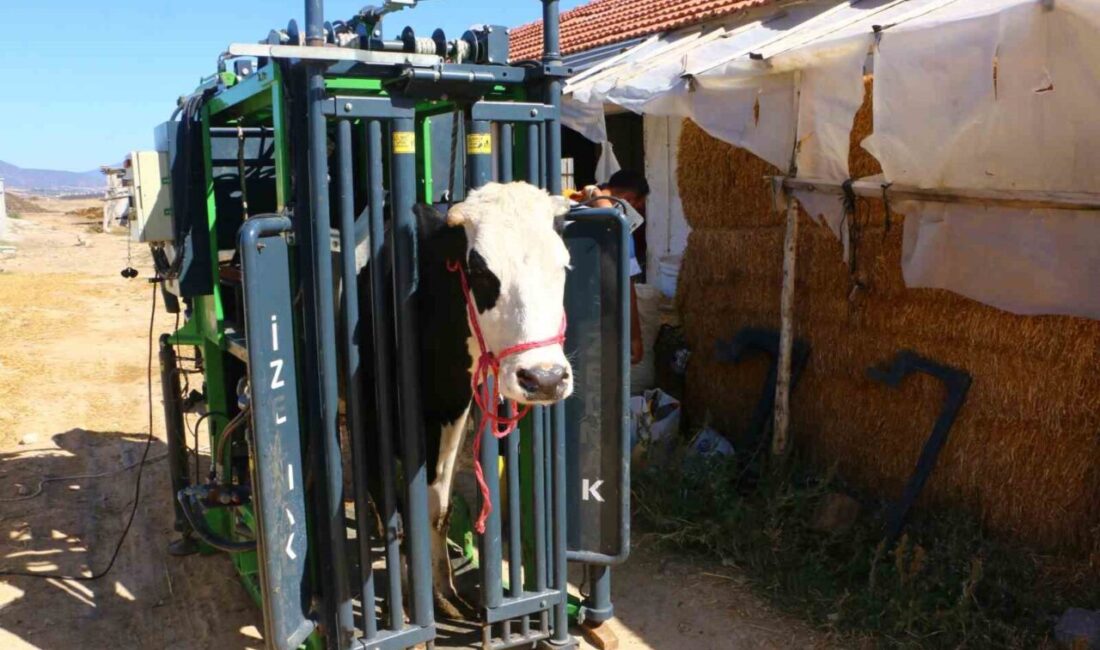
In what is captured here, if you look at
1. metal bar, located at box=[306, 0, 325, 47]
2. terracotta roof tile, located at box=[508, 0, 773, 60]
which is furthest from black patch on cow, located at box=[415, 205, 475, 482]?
terracotta roof tile, located at box=[508, 0, 773, 60]

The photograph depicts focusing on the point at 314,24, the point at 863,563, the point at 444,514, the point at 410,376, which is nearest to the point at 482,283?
the point at 410,376

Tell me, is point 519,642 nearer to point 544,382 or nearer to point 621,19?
point 544,382

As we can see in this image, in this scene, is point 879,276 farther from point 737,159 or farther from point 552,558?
point 552,558

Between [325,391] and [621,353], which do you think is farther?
[621,353]

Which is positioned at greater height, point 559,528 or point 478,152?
point 478,152

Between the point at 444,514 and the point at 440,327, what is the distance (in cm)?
93

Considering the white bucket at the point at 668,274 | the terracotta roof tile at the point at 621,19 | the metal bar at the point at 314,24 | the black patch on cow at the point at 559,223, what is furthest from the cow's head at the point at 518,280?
the terracotta roof tile at the point at 621,19

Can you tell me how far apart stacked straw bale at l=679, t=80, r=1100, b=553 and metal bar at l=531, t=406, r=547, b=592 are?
97.7 inches

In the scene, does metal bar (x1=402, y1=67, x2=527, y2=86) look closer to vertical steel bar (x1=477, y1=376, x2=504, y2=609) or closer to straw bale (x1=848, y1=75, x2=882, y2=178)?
vertical steel bar (x1=477, y1=376, x2=504, y2=609)

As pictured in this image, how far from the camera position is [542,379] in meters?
2.73

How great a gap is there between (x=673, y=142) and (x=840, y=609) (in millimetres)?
5657

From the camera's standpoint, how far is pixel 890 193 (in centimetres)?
479

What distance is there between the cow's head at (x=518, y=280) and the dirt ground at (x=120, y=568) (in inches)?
73.3

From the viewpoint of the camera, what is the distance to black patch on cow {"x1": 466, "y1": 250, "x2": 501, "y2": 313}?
2.95 m
